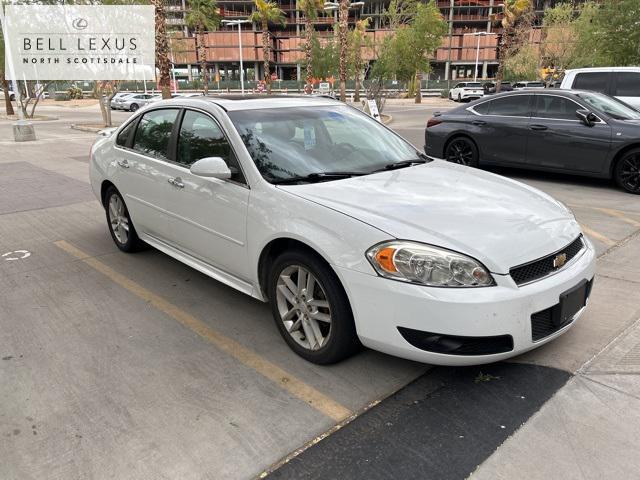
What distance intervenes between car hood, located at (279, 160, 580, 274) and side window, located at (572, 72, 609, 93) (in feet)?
27.9

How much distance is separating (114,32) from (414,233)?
22.4m

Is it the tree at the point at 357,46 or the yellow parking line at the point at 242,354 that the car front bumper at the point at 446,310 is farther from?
the tree at the point at 357,46

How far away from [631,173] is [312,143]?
5.93 meters

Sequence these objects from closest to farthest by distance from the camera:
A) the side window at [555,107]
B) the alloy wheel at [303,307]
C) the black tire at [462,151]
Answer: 1. the alloy wheel at [303,307]
2. the side window at [555,107]
3. the black tire at [462,151]

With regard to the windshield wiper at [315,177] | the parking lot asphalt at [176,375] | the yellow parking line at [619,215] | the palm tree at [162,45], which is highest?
the palm tree at [162,45]

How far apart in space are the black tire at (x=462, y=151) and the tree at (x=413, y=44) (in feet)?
91.5

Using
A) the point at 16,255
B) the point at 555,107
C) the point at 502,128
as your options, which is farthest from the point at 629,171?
the point at 16,255

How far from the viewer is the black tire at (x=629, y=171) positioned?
7.44 metres

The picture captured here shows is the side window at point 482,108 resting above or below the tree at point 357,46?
below

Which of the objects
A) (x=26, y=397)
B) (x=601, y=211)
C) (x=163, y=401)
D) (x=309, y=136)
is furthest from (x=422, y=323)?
(x=601, y=211)

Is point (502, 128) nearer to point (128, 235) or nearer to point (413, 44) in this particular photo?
point (128, 235)

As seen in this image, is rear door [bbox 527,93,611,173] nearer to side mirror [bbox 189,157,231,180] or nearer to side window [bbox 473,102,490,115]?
side window [bbox 473,102,490,115]

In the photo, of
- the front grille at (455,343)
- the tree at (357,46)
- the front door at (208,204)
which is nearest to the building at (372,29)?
the tree at (357,46)

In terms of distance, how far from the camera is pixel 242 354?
3348 mm
